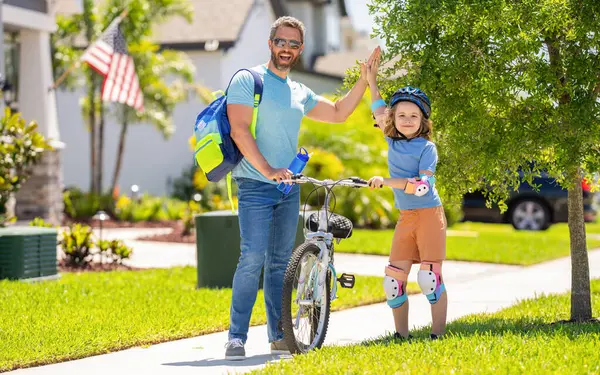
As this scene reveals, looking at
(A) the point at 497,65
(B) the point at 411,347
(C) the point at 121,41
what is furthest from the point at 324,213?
(C) the point at 121,41

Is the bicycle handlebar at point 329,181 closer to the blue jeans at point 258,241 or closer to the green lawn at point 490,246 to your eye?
the blue jeans at point 258,241

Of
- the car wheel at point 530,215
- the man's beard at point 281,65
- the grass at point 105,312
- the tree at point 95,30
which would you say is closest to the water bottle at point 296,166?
the man's beard at point 281,65

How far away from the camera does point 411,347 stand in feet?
20.7

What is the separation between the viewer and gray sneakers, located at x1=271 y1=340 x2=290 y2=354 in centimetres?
690

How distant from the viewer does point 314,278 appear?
21.8 feet

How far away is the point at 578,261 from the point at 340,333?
6.49 feet

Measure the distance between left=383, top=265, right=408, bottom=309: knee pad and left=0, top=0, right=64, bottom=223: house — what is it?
43.1 ft

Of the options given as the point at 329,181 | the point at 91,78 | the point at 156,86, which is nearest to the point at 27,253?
the point at 329,181

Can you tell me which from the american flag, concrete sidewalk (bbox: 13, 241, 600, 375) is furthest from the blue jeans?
the american flag

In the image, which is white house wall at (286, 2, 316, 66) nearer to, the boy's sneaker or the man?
the man

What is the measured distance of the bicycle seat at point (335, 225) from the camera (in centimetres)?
676

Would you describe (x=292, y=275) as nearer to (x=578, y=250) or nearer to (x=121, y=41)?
(x=578, y=250)

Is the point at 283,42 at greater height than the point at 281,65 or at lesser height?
greater

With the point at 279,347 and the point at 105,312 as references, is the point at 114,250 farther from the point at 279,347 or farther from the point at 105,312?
the point at 279,347
